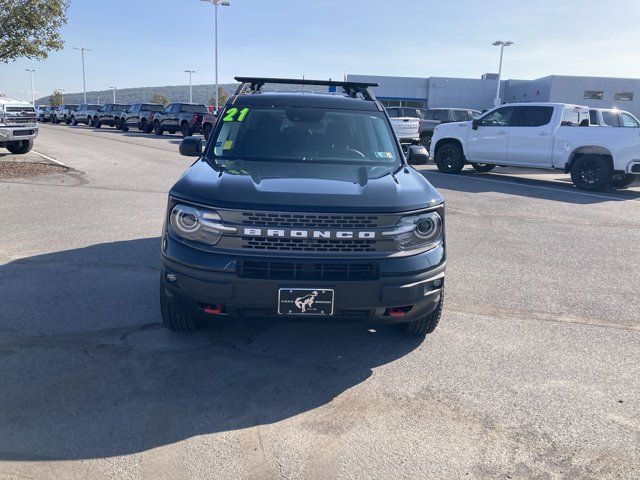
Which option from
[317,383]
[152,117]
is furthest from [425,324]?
[152,117]

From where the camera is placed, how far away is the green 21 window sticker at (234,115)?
5.03 m

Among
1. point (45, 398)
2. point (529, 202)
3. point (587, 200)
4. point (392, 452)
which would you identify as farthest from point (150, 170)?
point (392, 452)

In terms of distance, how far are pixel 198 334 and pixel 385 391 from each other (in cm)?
153

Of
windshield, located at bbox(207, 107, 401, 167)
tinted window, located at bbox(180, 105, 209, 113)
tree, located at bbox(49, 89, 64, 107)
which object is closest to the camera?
windshield, located at bbox(207, 107, 401, 167)

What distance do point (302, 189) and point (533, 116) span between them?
1206cm

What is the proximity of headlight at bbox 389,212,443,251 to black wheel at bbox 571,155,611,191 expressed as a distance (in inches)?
424

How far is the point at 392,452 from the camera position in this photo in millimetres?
2895

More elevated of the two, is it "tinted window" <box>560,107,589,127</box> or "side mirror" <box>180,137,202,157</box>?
"tinted window" <box>560,107,589,127</box>

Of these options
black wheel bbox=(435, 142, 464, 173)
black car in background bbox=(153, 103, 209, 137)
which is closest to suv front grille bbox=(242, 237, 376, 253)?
black wheel bbox=(435, 142, 464, 173)

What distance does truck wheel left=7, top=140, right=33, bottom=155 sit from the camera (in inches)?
666

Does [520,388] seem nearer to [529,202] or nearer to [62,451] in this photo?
[62,451]

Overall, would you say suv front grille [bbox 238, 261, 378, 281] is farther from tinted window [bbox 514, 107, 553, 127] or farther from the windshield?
tinted window [bbox 514, 107, 553, 127]

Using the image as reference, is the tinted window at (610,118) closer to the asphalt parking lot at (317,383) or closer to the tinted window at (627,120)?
the tinted window at (627,120)

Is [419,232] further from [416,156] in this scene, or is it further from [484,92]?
[484,92]
